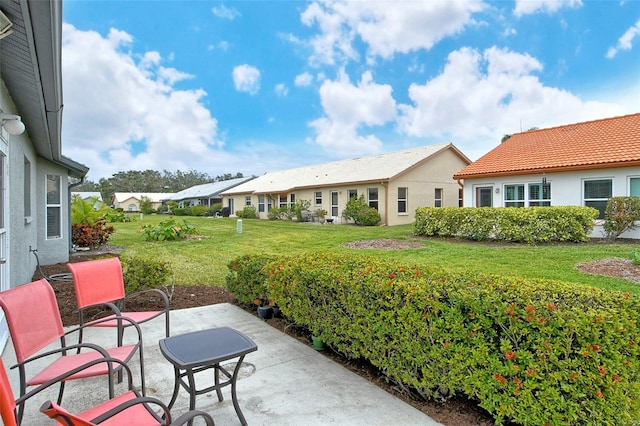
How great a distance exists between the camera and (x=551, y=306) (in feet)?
7.62

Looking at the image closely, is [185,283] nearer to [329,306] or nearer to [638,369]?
[329,306]

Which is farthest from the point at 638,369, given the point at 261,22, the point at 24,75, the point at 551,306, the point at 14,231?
the point at 261,22

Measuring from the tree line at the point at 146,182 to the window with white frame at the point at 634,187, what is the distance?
84.1 m

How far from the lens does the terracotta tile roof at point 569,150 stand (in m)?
12.8

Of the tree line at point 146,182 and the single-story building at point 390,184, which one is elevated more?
the tree line at point 146,182

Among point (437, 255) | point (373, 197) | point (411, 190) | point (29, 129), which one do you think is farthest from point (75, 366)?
point (411, 190)

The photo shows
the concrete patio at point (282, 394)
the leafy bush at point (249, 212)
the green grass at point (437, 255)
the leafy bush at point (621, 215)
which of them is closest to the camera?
the concrete patio at point (282, 394)

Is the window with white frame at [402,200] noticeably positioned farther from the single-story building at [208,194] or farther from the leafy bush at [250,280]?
the single-story building at [208,194]

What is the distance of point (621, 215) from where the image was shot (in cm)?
1141

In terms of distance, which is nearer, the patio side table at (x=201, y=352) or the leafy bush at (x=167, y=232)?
the patio side table at (x=201, y=352)

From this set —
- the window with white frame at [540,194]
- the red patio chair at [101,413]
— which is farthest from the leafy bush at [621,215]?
the red patio chair at [101,413]

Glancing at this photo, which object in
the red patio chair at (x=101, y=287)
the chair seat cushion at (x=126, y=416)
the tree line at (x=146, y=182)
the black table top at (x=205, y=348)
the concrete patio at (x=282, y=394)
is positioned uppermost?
the tree line at (x=146, y=182)

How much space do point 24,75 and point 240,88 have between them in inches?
719

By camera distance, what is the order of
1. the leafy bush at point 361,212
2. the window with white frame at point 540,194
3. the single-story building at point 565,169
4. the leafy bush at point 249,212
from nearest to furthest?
1. the single-story building at point 565,169
2. the window with white frame at point 540,194
3. the leafy bush at point 361,212
4. the leafy bush at point 249,212
